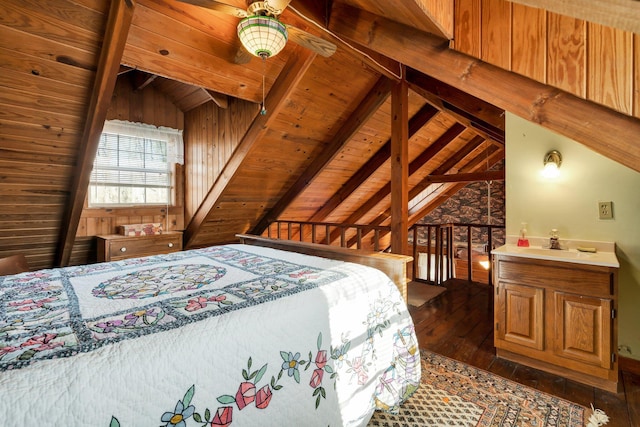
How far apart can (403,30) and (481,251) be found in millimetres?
6918

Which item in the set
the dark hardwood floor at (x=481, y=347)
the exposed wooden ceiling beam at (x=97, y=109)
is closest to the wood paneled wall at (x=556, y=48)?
the dark hardwood floor at (x=481, y=347)

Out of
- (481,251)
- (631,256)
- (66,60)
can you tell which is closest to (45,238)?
(66,60)

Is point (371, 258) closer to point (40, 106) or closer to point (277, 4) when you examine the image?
point (277, 4)

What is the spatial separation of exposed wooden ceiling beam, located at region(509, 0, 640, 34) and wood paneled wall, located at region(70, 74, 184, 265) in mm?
3906

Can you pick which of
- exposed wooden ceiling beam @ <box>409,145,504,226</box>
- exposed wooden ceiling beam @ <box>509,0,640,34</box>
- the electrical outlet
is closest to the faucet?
the electrical outlet

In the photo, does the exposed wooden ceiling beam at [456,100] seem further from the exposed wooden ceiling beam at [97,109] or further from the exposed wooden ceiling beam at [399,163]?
the exposed wooden ceiling beam at [97,109]

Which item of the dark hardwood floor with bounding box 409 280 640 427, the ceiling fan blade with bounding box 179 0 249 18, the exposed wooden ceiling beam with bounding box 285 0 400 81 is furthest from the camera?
the exposed wooden ceiling beam with bounding box 285 0 400 81

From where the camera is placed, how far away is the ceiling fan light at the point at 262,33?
1599mm

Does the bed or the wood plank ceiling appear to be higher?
the wood plank ceiling

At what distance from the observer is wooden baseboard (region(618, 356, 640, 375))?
78.9 inches

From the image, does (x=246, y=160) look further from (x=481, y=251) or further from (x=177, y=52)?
(x=481, y=251)

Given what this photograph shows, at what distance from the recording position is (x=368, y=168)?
4.83 metres

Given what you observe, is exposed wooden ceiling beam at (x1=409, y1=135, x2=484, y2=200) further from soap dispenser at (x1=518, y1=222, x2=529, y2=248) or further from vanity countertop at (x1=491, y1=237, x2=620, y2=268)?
vanity countertop at (x1=491, y1=237, x2=620, y2=268)

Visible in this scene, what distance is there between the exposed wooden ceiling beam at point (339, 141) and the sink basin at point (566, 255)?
2.15 meters
